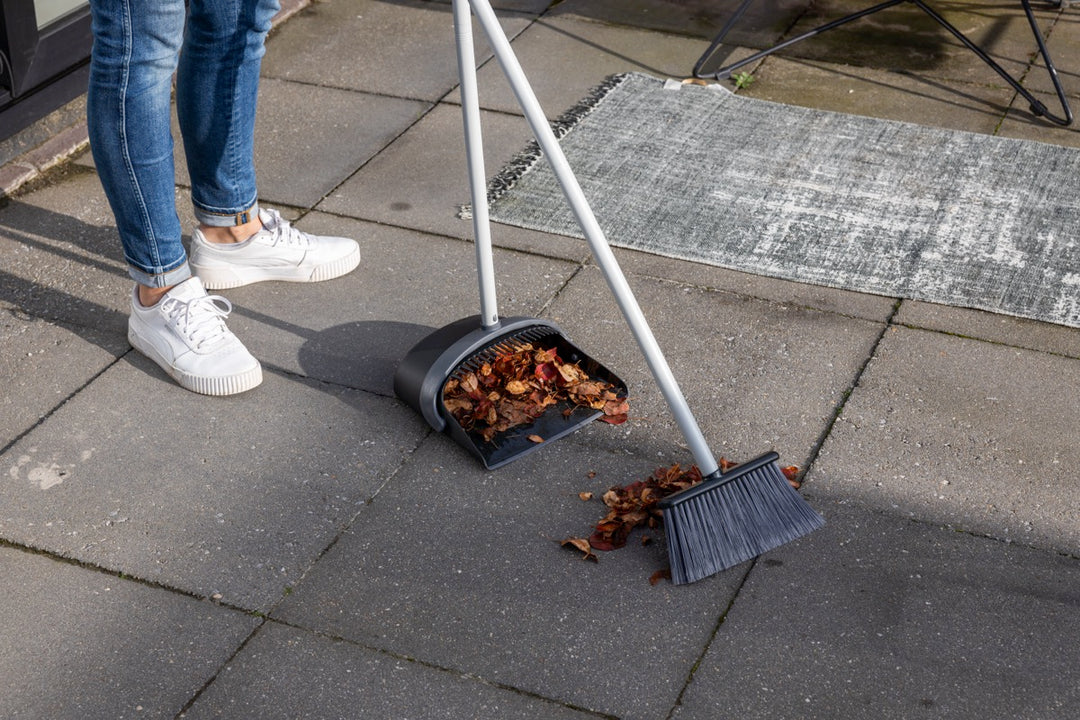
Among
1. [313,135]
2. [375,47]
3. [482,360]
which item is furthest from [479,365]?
[375,47]

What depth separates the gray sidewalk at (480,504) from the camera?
2.15 metres

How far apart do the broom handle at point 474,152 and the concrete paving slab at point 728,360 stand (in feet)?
1.44

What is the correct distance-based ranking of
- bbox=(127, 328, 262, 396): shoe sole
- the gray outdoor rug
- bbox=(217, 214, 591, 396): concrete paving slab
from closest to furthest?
bbox=(127, 328, 262, 396): shoe sole, bbox=(217, 214, 591, 396): concrete paving slab, the gray outdoor rug

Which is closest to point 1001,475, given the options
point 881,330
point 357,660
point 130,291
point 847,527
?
point 847,527

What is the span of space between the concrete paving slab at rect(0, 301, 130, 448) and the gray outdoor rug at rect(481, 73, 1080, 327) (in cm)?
122

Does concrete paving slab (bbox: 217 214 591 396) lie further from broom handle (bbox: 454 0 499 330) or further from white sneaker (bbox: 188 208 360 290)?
broom handle (bbox: 454 0 499 330)

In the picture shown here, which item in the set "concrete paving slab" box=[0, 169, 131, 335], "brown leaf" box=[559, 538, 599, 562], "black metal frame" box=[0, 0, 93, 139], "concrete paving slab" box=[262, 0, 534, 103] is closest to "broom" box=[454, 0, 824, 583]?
"brown leaf" box=[559, 538, 599, 562]

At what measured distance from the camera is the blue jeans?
2576 mm

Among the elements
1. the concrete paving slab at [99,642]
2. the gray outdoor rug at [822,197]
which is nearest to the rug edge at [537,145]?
the gray outdoor rug at [822,197]

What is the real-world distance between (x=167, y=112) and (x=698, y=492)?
148 centimetres

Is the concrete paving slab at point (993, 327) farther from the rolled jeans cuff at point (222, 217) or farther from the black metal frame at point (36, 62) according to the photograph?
the black metal frame at point (36, 62)

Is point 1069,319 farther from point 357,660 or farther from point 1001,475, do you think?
point 357,660

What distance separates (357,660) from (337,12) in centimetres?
361

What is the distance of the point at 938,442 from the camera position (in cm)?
271
